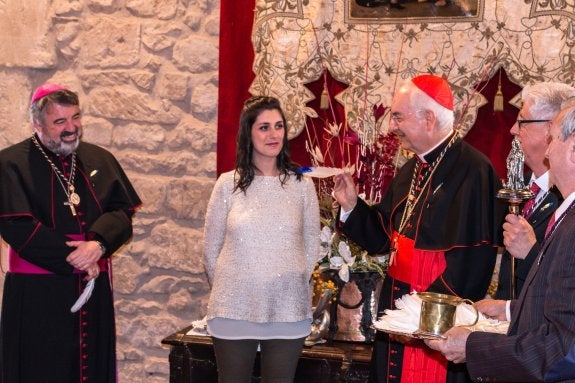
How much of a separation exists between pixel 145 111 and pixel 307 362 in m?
1.99

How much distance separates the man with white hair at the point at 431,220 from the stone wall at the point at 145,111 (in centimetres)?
168

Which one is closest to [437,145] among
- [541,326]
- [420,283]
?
[420,283]

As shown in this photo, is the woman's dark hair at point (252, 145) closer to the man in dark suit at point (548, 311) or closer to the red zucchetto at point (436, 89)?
the red zucchetto at point (436, 89)

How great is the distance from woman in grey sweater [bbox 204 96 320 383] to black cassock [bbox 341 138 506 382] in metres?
0.29

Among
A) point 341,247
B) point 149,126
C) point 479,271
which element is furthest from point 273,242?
point 149,126

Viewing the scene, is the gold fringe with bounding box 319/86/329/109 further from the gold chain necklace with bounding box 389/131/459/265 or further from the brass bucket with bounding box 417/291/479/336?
the brass bucket with bounding box 417/291/479/336

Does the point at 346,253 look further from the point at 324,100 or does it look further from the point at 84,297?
the point at 84,297

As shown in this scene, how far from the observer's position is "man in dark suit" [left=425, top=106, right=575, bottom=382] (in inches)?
82.1

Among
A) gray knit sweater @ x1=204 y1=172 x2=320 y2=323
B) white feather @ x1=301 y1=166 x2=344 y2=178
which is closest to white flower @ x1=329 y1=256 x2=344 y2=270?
gray knit sweater @ x1=204 y1=172 x2=320 y2=323

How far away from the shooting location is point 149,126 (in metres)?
5.42

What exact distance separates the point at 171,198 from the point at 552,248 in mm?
3527

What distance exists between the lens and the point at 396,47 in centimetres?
489

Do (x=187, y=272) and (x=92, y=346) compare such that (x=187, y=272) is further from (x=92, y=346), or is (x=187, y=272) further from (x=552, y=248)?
(x=552, y=248)

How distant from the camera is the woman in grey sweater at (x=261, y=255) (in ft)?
13.0
